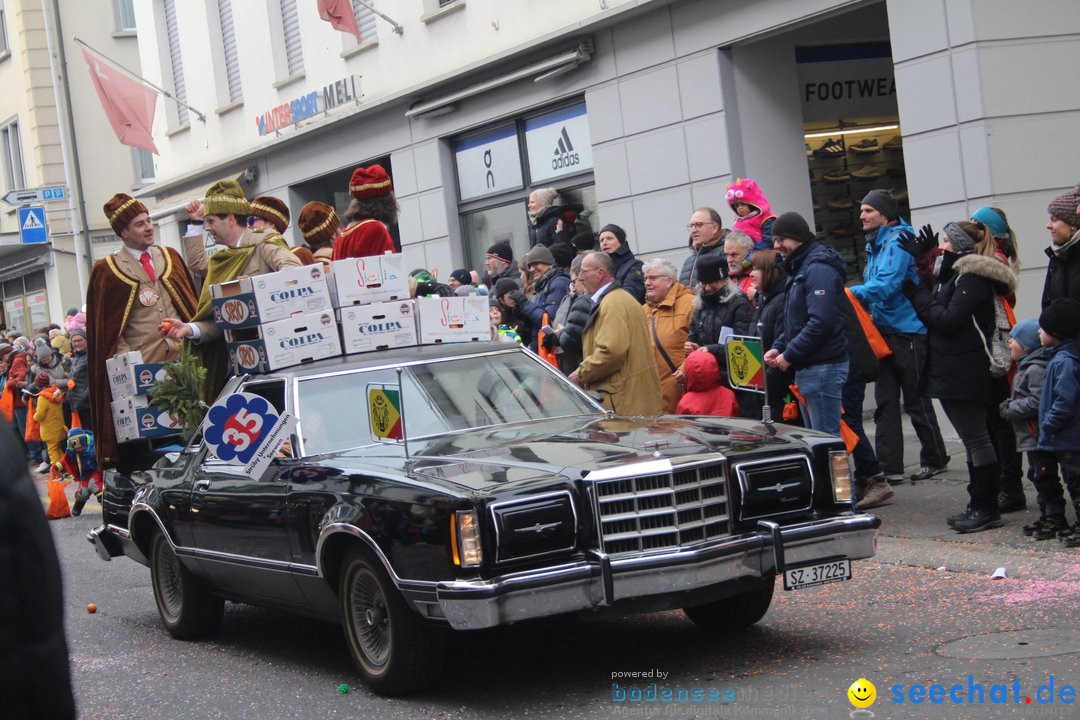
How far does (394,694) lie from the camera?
20.7 ft

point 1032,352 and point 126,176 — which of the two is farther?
point 126,176

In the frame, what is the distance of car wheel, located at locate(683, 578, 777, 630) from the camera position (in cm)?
693

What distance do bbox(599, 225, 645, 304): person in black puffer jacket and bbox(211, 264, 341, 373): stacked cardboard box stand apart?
3819mm

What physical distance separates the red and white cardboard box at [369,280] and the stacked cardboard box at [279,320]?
9cm

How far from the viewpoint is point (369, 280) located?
27.4ft

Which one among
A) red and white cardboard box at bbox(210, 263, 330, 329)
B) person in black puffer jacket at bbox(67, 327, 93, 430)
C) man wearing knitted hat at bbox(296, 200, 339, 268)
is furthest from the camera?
person in black puffer jacket at bbox(67, 327, 93, 430)

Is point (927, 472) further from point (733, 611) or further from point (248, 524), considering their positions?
point (248, 524)

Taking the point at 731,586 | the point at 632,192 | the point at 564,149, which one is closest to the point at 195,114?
the point at 564,149

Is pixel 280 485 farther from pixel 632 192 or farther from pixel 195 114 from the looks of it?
pixel 195 114

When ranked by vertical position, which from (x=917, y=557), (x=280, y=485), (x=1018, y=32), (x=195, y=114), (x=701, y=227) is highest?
(x=195, y=114)

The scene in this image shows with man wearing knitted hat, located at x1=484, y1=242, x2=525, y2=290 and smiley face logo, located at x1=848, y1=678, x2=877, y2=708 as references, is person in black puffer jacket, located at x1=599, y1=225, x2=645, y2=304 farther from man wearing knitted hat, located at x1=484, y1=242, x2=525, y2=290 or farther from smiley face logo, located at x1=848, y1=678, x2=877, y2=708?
smiley face logo, located at x1=848, y1=678, x2=877, y2=708

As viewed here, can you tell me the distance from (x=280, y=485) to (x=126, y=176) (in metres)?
32.2

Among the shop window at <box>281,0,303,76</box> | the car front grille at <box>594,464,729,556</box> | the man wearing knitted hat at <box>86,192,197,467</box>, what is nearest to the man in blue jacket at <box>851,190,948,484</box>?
the car front grille at <box>594,464,729,556</box>

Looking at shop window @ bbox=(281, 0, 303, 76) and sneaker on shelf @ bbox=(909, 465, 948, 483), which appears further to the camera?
shop window @ bbox=(281, 0, 303, 76)
